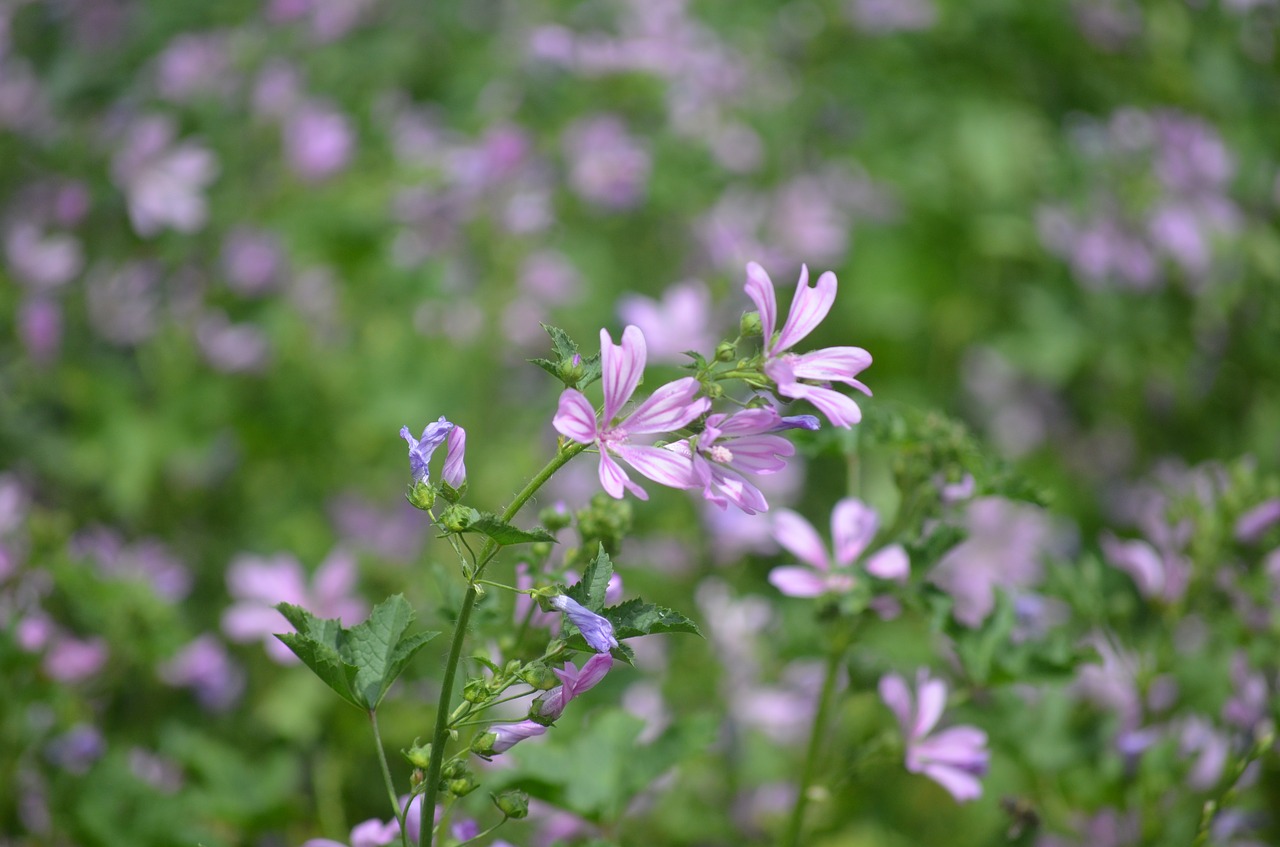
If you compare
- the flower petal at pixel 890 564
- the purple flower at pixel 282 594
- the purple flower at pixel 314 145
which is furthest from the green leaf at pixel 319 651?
the purple flower at pixel 314 145

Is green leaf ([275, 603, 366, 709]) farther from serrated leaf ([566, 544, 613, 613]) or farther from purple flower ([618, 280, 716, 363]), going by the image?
purple flower ([618, 280, 716, 363])

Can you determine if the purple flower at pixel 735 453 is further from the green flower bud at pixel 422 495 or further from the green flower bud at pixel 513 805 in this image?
the green flower bud at pixel 513 805

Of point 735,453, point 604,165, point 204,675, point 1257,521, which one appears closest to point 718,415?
point 735,453

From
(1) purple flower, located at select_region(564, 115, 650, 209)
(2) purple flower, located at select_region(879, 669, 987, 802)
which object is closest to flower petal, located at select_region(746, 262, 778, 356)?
(2) purple flower, located at select_region(879, 669, 987, 802)

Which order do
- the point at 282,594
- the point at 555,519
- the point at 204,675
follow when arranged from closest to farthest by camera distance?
the point at 555,519 < the point at 282,594 < the point at 204,675

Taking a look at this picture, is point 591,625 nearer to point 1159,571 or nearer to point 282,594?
point 1159,571

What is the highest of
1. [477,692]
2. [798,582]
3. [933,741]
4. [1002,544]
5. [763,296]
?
[763,296]
